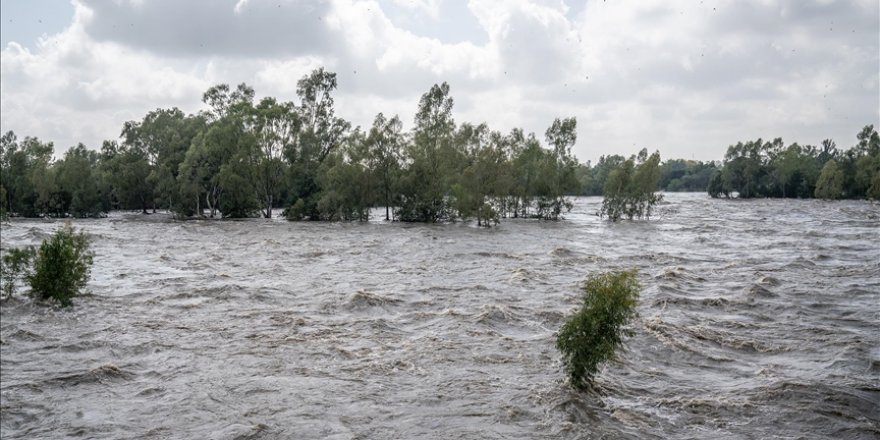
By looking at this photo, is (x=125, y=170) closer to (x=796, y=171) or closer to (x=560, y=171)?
(x=560, y=171)

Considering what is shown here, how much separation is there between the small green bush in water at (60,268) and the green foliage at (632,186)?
7749cm

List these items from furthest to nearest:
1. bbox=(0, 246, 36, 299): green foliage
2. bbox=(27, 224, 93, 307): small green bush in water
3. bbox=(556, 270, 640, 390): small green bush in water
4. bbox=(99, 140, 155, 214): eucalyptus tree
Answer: bbox=(99, 140, 155, 214): eucalyptus tree, bbox=(0, 246, 36, 299): green foliage, bbox=(27, 224, 93, 307): small green bush in water, bbox=(556, 270, 640, 390): small green bush in water

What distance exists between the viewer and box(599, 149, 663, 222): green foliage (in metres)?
88.8

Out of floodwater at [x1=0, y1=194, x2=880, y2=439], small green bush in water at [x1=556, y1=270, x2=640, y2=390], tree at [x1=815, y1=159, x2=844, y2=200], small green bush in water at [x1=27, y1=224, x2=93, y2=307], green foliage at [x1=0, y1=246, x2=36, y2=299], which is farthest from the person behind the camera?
tree at [x1=815, y1=159, x2=844, y2=200]

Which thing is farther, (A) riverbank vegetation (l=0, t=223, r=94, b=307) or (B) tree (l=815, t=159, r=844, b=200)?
(B) tree (l=815, t=159, r=844, b=200)

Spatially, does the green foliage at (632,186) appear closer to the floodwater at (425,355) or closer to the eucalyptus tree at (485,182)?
the eucalyptus tree at (485,182)

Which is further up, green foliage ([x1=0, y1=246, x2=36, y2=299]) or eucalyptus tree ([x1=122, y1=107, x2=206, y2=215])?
eucalyptus tree ([x1=122, y1=107, x2=206, y2=215])

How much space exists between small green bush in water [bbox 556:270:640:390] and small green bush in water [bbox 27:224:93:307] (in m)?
17.9

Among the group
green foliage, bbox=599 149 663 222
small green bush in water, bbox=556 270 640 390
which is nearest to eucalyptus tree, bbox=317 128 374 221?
green foliage, bbox=599 149 663 222

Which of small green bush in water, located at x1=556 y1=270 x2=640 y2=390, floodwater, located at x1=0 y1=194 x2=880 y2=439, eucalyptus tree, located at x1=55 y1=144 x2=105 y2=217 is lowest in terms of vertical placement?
floodwater, located at x1=0 y1=194 x2=880 y2=439

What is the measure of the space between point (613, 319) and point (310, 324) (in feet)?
37.5

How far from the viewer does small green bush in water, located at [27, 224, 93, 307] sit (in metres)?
21.5

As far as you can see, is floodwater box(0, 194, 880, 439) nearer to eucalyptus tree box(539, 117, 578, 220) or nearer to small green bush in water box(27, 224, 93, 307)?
small green bush in water box(27, 224, 93, 307)

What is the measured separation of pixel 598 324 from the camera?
44.4 feet
